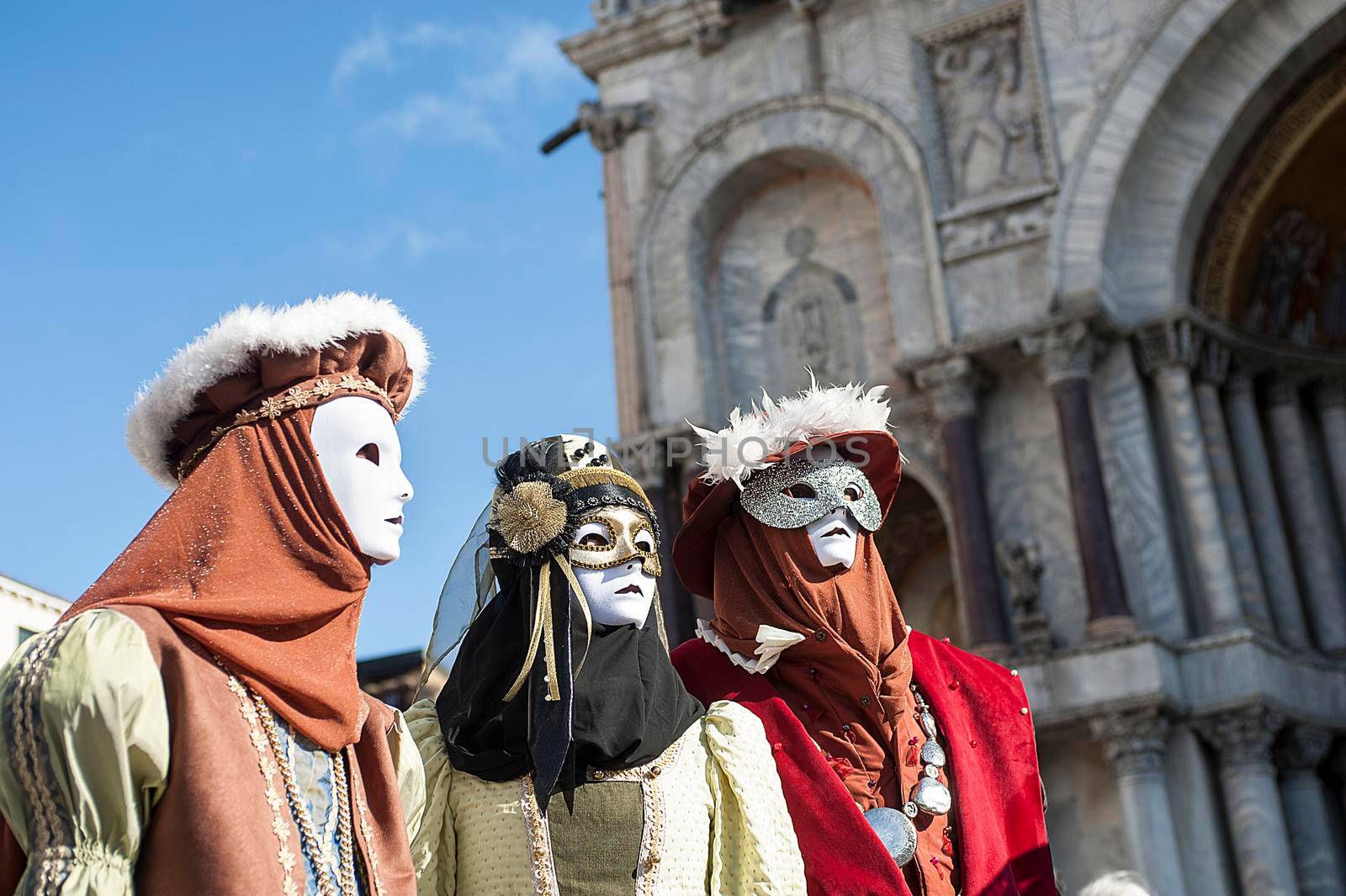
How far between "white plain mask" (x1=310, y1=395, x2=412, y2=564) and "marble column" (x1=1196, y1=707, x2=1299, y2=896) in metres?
9.54

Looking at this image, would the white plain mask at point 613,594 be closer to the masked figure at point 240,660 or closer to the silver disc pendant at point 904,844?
the masked figure at point 240,660

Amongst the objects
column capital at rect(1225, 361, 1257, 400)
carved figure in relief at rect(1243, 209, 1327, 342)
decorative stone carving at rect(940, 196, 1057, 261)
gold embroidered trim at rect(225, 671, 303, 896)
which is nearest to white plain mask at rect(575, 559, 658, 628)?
gold embroidered trim at rect(225, 671, 303, 896)

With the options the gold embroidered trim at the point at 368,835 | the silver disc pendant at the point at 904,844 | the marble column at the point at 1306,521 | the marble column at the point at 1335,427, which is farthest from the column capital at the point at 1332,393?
the gold embroidered trim at the point at 368,835

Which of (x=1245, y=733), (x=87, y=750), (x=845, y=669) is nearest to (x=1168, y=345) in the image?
(x=1245, y=733)

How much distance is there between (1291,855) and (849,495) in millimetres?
8250

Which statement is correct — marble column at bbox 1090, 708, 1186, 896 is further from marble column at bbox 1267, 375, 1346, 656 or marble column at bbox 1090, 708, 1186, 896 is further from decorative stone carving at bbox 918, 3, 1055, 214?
decorative stone carving at bbox 918, 3, 1055, 214

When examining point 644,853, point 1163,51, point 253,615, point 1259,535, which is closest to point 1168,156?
point 1163,51

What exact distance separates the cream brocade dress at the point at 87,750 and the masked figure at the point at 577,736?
4.08ft

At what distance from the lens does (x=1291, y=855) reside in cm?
1127

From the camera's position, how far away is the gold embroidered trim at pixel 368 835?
9.29ft

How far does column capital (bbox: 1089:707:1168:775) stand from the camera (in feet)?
35.9

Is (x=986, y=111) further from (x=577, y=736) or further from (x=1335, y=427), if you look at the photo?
(x=577, y=736)

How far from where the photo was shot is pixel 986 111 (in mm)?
13336

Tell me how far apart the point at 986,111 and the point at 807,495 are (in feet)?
31.2
